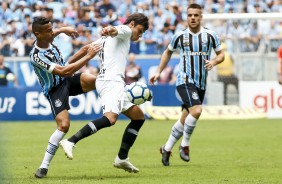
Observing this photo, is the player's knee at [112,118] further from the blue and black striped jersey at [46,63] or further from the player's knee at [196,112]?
the player's knee at [196,112]

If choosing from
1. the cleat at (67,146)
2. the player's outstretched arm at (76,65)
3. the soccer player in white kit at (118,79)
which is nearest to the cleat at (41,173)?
the cleat at (67,146)

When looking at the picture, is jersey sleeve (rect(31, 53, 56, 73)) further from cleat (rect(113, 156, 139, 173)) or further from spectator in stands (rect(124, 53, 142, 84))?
spectator in stands (rect(124, 53, 142, 84))

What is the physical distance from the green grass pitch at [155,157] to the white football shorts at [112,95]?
88 cm

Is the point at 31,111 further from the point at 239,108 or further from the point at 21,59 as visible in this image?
the point at 239,108

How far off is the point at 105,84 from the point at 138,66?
45.6 feet

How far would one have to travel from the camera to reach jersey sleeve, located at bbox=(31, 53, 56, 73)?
10.9 metres

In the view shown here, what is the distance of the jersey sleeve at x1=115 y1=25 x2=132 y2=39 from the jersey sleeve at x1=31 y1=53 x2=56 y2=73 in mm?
927

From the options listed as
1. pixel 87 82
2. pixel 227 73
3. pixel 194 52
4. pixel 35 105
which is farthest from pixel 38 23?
pixel 227 73

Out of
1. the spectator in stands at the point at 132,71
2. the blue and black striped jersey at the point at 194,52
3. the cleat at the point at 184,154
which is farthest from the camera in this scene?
the spectator in stands at the point at 132,71

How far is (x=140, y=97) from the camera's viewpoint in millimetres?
11469

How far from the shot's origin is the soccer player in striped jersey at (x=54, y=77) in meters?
10.9

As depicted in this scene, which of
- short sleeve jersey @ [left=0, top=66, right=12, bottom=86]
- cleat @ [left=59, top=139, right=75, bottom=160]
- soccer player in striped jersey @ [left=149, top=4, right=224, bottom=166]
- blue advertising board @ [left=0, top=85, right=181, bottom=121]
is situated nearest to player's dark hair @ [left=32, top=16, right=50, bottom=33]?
cleat @ [left=59, top=139, right=75, bottom=160]

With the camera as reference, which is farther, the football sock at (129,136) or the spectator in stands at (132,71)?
the spectator in stands at (132,71)

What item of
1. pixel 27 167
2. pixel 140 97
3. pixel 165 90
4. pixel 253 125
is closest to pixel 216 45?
pixel 140 97
